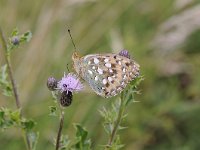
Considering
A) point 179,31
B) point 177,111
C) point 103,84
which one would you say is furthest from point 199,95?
point 103,84

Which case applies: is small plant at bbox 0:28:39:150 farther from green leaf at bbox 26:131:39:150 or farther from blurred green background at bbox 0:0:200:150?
blurred green background at bbox 0:0:200:150

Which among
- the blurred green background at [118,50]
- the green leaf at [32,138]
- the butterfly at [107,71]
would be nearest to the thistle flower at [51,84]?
the butterfly at [107,71]

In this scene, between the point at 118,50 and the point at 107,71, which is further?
the point at 118,50

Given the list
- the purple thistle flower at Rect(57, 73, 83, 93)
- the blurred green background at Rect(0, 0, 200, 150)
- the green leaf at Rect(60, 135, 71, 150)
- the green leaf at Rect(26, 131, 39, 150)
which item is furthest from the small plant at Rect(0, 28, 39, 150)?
the blurred green background at Rect(0, 0, 200, 150)

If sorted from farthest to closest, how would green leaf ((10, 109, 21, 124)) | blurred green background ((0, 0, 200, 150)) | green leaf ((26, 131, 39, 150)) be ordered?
1. blurred green background ((0, 0, 200, 150))
2. green leaf ((26, 131, 39, 150))
3. green leaf ((10, 109, 21, 124))

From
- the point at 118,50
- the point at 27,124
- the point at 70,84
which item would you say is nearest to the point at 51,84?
the point at 70,84

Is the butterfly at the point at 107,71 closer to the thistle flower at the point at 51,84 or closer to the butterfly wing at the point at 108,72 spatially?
the butterfly wing at the point at 108,72

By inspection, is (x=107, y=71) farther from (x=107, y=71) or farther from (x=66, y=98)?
(x=66, y=98)

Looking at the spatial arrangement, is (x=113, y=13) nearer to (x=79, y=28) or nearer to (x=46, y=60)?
(x=79, y=28)
